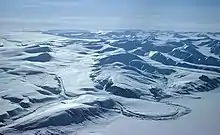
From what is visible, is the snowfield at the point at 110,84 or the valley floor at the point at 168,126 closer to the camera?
the valley floor at the point at 168,126

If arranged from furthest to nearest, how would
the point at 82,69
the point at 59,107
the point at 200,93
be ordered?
the point at 82,69 < the point at 200,93 < the point at 59,107

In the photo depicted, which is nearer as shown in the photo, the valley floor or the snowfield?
the valley floor

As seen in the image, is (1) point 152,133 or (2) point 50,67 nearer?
(1) point 152,133

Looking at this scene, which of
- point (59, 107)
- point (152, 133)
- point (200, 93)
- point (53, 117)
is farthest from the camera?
point (200, 93)

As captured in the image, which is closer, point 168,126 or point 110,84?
point 168,126

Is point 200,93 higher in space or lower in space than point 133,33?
lower

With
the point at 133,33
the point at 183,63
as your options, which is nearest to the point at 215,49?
the point at 183,63

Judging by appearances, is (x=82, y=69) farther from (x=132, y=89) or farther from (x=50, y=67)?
(x=132, y=89)
